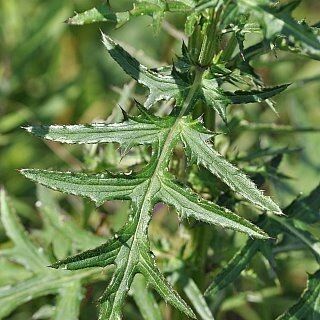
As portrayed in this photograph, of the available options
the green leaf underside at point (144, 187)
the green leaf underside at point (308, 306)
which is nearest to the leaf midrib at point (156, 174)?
the green leaf underside at point (144, 187)

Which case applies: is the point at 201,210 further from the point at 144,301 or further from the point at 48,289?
the point at 48,289

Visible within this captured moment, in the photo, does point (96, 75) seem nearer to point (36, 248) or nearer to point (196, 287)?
point (36, 248)

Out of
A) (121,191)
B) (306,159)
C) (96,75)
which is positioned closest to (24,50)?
(96,75)

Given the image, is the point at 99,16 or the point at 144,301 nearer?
the point at 99,16

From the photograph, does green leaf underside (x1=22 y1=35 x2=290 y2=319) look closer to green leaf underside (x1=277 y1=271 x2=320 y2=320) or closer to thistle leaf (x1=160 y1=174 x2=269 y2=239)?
thistle leaf (x1=160 y1=174 x2=269 y2=239)

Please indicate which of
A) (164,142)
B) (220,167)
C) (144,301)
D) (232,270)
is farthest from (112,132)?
(144,301)

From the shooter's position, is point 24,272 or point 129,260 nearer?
point 129,260

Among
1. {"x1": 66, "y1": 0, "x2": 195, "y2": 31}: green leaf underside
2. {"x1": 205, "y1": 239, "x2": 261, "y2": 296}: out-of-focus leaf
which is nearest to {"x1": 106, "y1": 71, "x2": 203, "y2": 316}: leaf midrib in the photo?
{"x1": 66, "y1": 0, "x2": 195, "y2": 31}: green leaf underside
